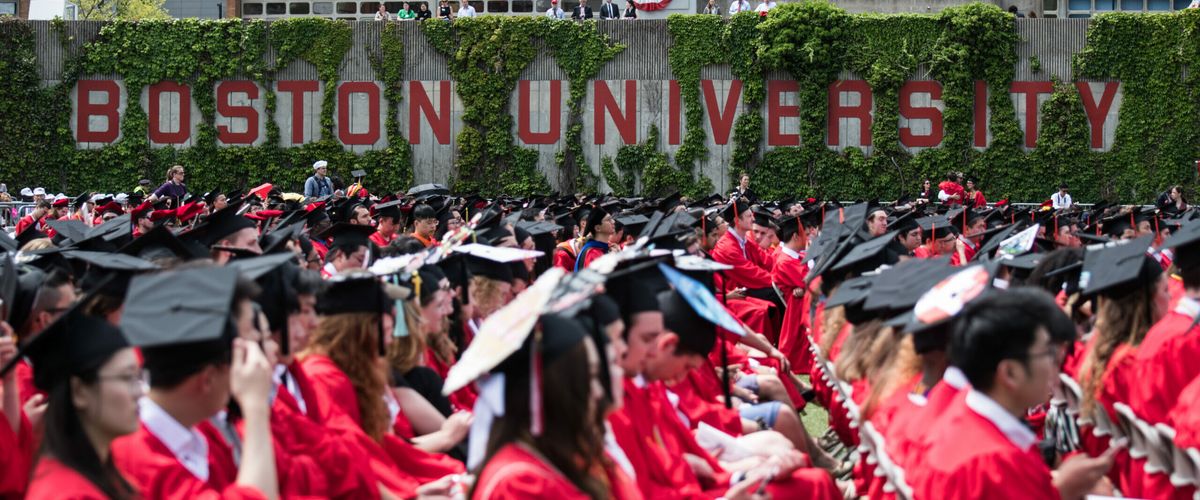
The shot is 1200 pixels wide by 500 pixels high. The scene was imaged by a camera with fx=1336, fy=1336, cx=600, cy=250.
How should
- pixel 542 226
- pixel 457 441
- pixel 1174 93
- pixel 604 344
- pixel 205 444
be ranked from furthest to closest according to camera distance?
pixel 1174 93 < pixel 542 226 < pixel 457 441 < pixel 205 444 < pixel 604 344

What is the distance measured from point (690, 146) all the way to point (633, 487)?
24413mm

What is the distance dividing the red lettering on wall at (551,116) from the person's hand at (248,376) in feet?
81.4

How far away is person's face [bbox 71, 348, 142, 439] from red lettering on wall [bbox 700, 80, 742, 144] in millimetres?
25027

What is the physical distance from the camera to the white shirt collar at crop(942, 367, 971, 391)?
145 inches

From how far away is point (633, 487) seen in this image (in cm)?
351

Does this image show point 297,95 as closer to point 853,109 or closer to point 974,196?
point 853,109

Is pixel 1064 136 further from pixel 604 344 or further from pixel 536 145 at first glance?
pixel 604 344

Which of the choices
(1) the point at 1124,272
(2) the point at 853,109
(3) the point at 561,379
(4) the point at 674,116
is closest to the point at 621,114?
(4) the point at 674,116

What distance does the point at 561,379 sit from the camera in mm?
3078

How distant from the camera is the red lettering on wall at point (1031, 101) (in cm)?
2728

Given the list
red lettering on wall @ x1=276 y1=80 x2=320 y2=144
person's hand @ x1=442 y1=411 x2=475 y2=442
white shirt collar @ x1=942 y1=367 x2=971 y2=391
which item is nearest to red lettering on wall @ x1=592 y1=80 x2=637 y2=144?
red lettering on wall @ x1=276 y1=80 x2=320 y2=144

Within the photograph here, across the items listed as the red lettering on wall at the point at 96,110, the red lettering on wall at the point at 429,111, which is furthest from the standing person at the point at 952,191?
the red lettering on wall at the point at 96,110

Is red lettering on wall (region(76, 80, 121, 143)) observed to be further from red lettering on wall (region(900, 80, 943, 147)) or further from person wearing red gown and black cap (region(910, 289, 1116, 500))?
person wearing red gown and black cap (region(910, 289, 1116, 500))

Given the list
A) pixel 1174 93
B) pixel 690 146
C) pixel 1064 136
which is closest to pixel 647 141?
pixel 690 146
